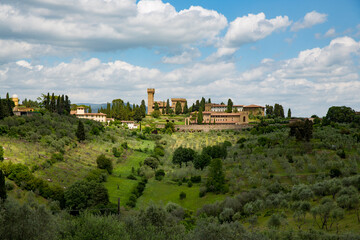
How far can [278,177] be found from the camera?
1783 inches

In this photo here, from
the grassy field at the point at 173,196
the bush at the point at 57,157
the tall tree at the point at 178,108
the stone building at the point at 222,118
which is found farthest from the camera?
the tall tree at the point at 178,108

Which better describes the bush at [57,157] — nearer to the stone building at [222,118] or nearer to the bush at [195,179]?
the bush at [195,179]

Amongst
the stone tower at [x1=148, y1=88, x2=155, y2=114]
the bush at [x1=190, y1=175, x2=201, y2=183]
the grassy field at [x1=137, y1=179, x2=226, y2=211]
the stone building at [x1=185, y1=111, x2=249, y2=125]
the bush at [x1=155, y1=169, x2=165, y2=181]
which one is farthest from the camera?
the stone tower at [x1=148, y1=88, x2=155, y2=114]

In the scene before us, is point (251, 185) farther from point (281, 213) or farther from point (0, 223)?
point (0, 223)

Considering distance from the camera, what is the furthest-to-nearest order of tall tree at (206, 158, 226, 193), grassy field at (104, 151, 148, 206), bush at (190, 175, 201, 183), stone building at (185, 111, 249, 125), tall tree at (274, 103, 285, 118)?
tall tree at (274, 103, 285, 118), stone building at (185, 111, 249, 125), bush at (190, 175, 201, 183), grassy field at (104, 151, 148, 206), tall tree at (206, 158, 226, 193)

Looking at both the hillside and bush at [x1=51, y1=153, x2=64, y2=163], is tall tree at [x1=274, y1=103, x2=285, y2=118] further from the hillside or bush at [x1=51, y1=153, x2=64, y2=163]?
bush at [x1=51, y1=153, x2=64, y2=163]

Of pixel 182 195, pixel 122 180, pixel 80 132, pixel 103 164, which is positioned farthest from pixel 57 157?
pixel 182 195

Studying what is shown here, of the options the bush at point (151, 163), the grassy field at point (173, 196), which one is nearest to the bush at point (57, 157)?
the grassy field at point (173, 196)

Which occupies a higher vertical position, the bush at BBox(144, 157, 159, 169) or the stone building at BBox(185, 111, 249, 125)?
the stone building at BBox(185, 111, 249, 125)

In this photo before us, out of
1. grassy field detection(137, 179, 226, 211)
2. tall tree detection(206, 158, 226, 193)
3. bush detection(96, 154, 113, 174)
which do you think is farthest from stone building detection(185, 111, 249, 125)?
tall tree detection(206, 158, 226, 193)

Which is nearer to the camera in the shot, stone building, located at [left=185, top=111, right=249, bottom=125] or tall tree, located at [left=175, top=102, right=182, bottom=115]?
stone building, located at [left=185, top=111, right=249, bottom=125]

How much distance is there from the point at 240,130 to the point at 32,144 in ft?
221

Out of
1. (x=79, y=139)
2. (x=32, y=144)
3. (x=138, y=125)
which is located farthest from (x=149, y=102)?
(x=32, y=144)

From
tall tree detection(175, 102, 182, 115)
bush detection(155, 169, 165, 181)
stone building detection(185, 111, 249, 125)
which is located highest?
tall tree detection(175, 102, 182, 115)
